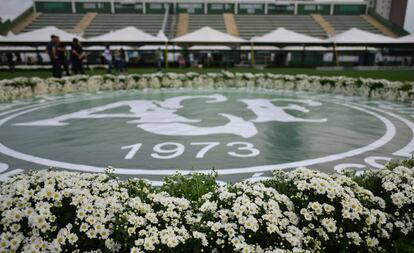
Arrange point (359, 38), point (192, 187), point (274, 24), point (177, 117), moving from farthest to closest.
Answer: point (274, 24)
point (359, 38)
point (177, 117)
point (192, 187)

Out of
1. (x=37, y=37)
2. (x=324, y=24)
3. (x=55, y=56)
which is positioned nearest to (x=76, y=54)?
(x=55, y=56)

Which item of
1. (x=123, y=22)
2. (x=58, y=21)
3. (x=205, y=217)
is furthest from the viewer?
(x=123, y=22)

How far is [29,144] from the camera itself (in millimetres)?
6445

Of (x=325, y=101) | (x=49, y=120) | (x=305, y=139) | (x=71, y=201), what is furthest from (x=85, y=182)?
(x=325, y=101)

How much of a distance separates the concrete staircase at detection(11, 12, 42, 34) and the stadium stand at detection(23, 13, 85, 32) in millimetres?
400

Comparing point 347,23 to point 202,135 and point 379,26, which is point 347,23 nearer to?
point 379,26

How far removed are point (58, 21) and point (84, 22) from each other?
373 cm

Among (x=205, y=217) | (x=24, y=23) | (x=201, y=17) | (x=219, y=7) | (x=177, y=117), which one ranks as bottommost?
(x=177, y=117)

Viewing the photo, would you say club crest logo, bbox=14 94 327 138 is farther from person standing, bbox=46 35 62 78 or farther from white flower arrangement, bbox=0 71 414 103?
person standing, bbox=46 35 62 78

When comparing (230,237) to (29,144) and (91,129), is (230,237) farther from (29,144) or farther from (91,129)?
(91,129)

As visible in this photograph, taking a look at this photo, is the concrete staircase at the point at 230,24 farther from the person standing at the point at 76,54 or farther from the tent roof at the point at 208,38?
the person standing at the point at 76,54

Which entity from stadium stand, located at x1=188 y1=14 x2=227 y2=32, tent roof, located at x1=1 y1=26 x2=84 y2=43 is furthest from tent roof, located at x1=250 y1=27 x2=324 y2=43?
stadium stand, located at x1=188 y1=14 x2=227 y2=32

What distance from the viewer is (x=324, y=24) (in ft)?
162

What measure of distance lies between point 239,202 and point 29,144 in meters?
5.28
